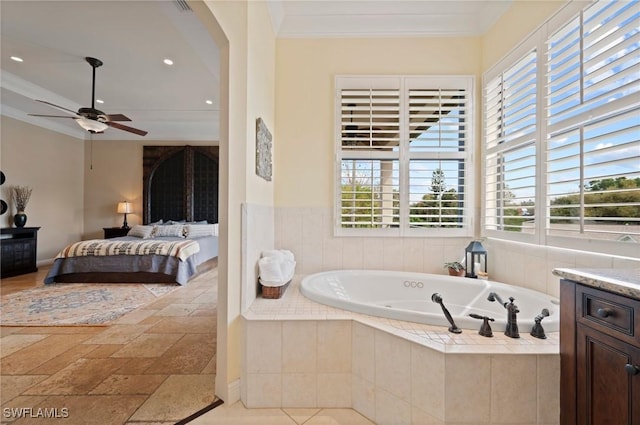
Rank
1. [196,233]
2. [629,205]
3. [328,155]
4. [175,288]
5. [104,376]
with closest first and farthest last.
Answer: [629,205]
[104,376]
[328,155]
[175,288]
[196,233]

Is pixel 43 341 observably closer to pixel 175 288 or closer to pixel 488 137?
pixel 175 288

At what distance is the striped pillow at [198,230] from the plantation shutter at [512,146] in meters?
4.86

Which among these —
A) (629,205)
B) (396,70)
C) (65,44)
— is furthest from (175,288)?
(629,205)

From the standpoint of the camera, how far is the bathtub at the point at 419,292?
1.83 m

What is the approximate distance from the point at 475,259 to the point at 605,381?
1623 millimetres

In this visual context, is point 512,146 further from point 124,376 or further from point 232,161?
point 124,376

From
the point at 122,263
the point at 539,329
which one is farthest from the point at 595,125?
the point at 122,263

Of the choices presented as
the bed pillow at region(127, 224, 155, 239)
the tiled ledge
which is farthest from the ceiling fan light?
the tiled ledge

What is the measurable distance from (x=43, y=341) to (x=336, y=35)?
12.7ft

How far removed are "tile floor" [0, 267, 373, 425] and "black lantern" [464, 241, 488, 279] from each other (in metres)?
1.61

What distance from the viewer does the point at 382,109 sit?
2580 millimetres

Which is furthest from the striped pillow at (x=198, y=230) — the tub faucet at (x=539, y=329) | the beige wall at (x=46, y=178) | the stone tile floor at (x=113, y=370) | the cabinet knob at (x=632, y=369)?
the cabinet knob at (x=632, y=369)

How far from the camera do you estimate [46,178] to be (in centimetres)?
535

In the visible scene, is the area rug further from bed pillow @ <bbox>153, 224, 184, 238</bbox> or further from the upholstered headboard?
the upholstered headboard
